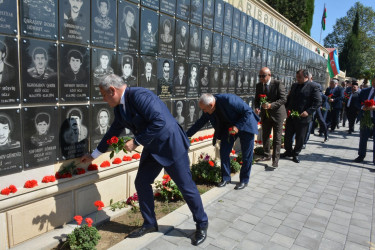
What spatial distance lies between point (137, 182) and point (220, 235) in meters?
1.01

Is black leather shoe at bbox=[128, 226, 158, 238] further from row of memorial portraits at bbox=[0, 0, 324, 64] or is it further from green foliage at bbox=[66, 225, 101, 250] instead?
row of memorial portraits at bbox=[0, 0, 324, 64]

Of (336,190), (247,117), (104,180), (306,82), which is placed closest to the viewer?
(104,180)

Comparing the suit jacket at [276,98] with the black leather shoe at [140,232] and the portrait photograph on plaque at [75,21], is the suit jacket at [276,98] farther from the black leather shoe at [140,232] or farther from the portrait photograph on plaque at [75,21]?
the portrait photograph on plaque at [75,21]

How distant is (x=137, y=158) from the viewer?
3.83 meters

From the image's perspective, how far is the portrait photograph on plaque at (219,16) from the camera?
17.4ft

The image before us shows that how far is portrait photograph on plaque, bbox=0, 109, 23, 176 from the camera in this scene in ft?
8.18

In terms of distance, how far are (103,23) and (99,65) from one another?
466mm

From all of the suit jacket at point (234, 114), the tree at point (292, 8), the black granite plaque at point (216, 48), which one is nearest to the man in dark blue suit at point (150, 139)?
the suit jacket at point (234, 114)

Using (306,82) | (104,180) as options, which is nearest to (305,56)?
(306,82)

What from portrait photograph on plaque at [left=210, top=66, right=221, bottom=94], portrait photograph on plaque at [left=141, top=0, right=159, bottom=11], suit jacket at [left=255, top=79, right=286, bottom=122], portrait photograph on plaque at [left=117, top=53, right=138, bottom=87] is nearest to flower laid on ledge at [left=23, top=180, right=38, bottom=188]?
portrait photograph on plaque at [left=117, top=53, right=138, bottom=87]

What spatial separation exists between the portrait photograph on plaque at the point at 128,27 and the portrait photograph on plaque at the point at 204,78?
1694 millimetres

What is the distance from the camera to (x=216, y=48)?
213 inches

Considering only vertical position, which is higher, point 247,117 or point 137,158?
point 247,117

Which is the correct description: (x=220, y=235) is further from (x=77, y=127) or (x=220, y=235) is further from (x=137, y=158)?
(x=77, y=127)
